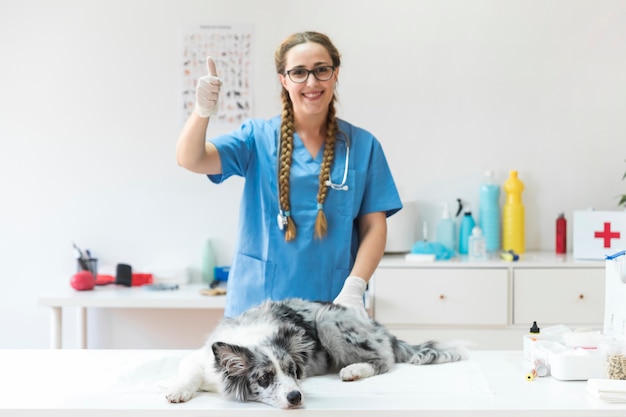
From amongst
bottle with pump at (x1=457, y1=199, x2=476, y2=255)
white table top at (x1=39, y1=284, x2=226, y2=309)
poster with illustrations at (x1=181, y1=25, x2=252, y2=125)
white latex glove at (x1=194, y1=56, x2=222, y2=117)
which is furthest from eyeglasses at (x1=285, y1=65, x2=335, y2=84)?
bottle with pump at (x1=457, y1=199, x2=476, y2=255)

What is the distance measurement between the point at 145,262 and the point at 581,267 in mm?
2018

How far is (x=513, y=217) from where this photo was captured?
11.5ft

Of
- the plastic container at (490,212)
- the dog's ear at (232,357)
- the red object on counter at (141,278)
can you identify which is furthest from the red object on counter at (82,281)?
the dog's ear at (232,357)

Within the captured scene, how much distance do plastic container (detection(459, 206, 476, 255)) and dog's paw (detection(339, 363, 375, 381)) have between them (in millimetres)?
1856

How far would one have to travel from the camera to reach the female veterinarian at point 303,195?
7.60ft

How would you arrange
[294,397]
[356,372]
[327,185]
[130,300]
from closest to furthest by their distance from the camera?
1. [294,397]
2. [356,372]
3. [327,185]
4. [130,300]

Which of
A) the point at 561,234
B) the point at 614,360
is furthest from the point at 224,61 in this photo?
the point at 614,360

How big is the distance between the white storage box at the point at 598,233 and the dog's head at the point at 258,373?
7.00ft

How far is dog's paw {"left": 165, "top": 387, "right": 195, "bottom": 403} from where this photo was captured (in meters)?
1.55

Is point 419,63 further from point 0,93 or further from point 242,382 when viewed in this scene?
point 242,382

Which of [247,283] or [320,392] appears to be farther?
[247,283]

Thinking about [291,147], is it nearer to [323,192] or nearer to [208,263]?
[323,192]

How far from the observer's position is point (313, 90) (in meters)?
2.23

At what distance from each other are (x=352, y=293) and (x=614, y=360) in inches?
29.3
